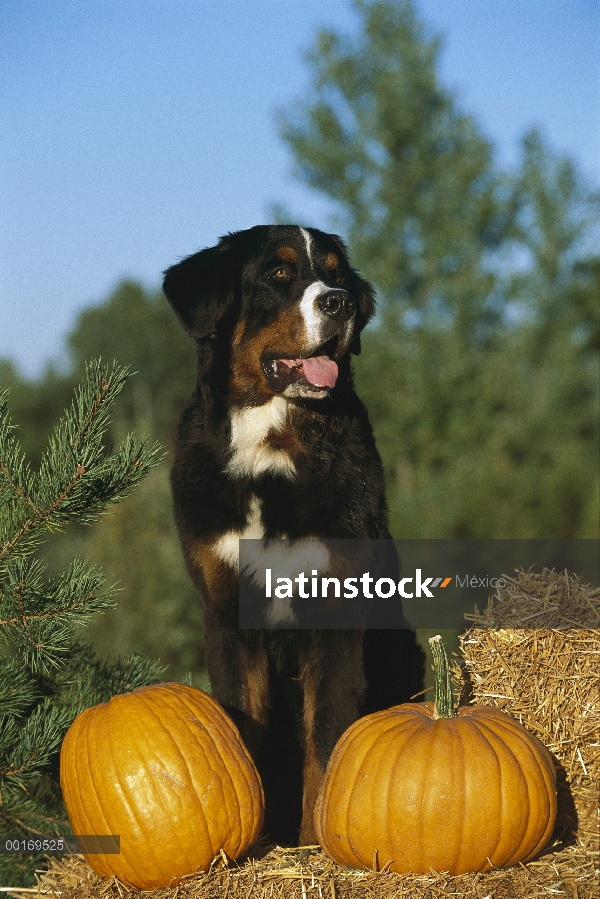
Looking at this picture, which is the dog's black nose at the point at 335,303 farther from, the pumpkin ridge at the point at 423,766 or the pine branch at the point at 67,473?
the pumpkin ridge at the point at 423,766

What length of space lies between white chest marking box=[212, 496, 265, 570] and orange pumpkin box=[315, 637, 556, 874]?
2.64ft

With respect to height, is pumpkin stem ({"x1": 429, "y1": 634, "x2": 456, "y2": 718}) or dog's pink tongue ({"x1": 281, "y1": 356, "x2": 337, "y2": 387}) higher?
dog's pink tongue ({"x1": 281, "y1": 356, "x2": 337, "y2": 387})

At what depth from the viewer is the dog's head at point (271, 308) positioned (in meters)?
3.38

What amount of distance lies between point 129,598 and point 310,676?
8377 mm

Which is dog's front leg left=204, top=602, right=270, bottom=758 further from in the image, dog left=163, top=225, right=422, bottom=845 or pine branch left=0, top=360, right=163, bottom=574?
pine branch left=0, top=360, right=163, bottom=574

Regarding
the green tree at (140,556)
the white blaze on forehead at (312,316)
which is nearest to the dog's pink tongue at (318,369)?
the white blaze on forehead at (312,316)

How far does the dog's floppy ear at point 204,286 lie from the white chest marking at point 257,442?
0.37 m

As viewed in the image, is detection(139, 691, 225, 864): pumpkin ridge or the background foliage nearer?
detection(139, 691, 225, 864): pumpkin ridge

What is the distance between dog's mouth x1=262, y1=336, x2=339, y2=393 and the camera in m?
3.42

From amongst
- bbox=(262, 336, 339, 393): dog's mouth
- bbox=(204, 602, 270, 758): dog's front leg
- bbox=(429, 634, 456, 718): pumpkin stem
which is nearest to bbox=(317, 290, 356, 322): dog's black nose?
bbox=(262, 336, 339, 393): dog's mouth

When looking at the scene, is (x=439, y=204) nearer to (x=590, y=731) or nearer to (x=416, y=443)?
(x=416, y=443)

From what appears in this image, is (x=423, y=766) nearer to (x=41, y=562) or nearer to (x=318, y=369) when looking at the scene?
(x=41, y=562)

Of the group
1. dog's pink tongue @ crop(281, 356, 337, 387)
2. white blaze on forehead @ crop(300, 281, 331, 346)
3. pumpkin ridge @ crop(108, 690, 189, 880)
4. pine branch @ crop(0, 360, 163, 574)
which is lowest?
pumpkin ridge @ crop(108, 690, 189, 880)

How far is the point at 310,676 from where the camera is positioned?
126 inches
